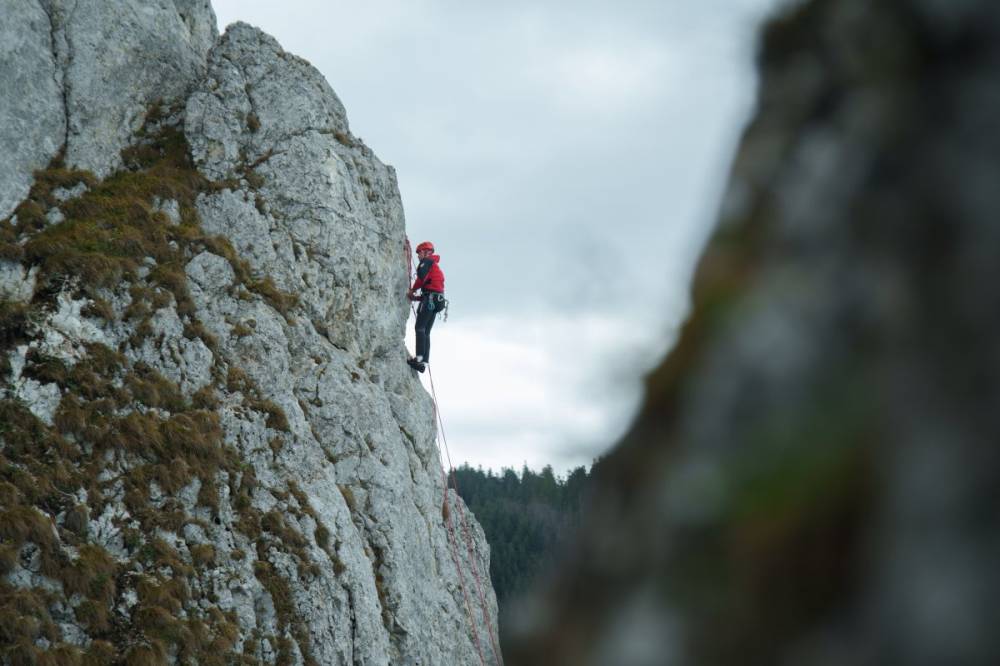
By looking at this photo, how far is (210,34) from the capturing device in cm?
2444

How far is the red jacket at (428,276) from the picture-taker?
2359 centimetres

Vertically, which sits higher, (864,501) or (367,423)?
(367,423)

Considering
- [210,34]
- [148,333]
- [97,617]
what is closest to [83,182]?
[148,333]

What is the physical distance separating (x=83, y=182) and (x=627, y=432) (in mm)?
20198

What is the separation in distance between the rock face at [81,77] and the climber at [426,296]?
26.2 feet

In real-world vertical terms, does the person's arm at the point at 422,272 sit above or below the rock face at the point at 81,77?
below

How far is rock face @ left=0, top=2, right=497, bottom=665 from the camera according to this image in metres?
13.7

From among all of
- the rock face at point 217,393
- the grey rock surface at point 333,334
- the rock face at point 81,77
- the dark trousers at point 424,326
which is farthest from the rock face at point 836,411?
the dark trousers at point 424,326

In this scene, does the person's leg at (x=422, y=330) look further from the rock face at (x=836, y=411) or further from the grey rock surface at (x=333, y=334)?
the rock face at (x=836, y=411)

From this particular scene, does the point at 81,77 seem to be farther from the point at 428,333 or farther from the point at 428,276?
the point at 428,333

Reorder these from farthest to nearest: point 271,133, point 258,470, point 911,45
→ point 271,133 < point 258,470 < point 911,45

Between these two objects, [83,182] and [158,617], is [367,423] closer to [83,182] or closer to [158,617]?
[158,617]

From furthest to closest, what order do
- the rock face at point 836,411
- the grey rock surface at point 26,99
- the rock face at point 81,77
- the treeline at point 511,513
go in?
1. the treeline at point 511,513
2. the rock face at point 81,77
3. the grey rock surface at point 26,99
4. the rock face at point 836,411

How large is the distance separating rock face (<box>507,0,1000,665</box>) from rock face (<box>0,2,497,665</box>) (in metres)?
13.2
